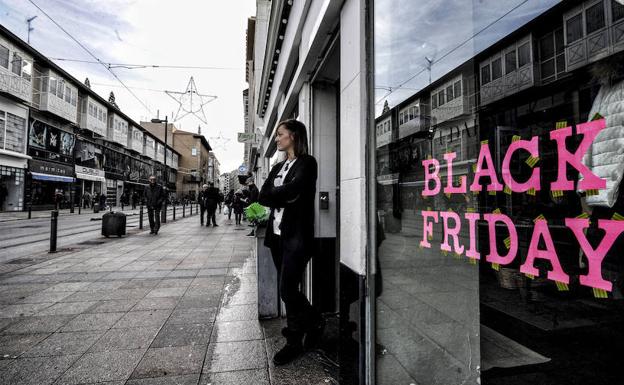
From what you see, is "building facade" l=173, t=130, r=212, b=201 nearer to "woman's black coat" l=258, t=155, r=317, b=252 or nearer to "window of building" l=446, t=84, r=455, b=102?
"woman's black coat" l=258, t=155, r=317, b=252

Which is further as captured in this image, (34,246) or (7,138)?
(7,138)

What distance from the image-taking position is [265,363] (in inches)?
102

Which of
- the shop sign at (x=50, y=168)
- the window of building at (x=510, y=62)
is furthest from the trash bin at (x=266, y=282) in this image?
the shop sign at (x=50, y=168)

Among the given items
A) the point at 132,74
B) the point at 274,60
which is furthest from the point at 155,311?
the point at 132,74

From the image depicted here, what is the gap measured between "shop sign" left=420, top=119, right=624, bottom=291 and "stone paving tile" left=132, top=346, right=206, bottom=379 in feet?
6.98

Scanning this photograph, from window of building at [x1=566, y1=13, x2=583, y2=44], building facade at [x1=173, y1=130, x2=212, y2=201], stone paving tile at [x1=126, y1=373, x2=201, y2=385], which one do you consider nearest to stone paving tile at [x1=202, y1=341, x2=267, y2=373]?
stone paving tile at [x1=126, y1=373, x2=201, y2=385]

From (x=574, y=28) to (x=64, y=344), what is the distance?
4.02 metres

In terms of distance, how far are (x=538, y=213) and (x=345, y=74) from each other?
1619 millimetres

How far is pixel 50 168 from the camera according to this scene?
26.7 m

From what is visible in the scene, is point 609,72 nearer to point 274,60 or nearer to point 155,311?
point 155,311

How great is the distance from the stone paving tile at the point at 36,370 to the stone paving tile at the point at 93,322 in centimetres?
63

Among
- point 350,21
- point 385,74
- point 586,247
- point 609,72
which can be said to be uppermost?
point 350,21


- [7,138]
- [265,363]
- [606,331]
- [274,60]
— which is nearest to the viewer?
[606,331]

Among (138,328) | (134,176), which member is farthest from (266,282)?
(134,176)
